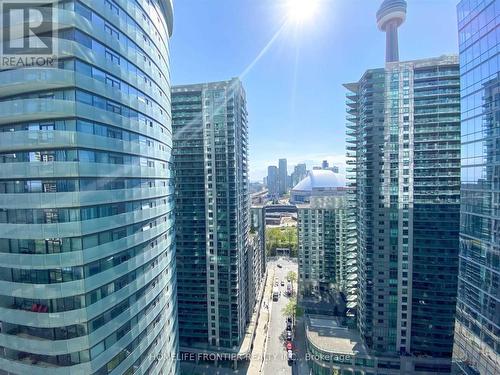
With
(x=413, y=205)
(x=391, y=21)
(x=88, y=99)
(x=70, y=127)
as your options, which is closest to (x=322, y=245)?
(x=413, y=205)

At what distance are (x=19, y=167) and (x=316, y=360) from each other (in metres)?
47.7

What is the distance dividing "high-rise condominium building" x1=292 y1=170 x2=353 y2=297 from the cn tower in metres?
48.5

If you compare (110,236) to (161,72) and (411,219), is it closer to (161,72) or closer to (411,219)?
(161,72)

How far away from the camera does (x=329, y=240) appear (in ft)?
219

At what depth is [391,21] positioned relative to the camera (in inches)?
3029

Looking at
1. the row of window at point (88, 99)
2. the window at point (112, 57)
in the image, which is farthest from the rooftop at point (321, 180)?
the window at point (112, 57)

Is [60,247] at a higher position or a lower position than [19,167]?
lower

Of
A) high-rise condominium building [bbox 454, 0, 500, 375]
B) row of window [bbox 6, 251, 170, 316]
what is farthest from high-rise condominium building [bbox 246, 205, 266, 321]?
row of window [bbox 6, 251, 170, 316]

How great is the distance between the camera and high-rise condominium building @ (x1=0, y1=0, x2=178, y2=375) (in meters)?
14.2

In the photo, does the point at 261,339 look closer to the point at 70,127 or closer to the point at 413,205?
the point at 413,205

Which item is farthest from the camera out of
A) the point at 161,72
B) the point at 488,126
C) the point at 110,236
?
the point at 161,72

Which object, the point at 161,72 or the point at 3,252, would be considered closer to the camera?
the point at 3,252

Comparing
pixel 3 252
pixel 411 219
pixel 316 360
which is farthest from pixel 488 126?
pixel 316 360

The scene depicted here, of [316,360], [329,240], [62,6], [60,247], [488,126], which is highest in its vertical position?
[62,6]
